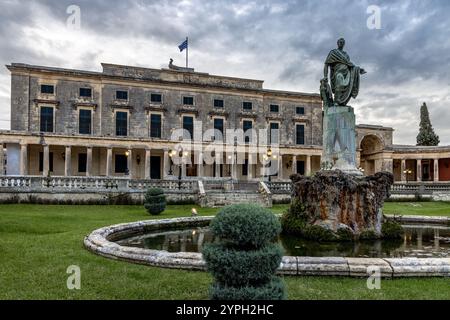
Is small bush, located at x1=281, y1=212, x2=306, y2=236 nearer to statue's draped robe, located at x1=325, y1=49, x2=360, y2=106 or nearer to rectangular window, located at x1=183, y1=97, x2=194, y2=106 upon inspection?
statue's draped robe, located at x1=325, y1=49, x2=360, y2=106

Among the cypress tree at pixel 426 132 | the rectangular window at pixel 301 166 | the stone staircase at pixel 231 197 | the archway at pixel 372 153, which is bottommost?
the stone staircase at pixel 231 197

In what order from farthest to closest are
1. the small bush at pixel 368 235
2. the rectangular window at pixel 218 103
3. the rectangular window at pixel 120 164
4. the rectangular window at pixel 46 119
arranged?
1. the rectangular window at pixel 218 103
2. the rectangular window at pixel 120 164
3. the rectangular window at pixel 46 119
4. the small bush at pixel 368 235

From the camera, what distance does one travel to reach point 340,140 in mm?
11914

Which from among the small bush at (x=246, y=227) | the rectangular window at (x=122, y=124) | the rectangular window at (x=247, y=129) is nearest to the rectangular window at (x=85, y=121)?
the rectangular window at (x=122, y=124)

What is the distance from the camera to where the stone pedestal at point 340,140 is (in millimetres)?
11867

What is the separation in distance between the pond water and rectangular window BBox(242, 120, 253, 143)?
107 ft

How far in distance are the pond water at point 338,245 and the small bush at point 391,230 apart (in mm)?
234

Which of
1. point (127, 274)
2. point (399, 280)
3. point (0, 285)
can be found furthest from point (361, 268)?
point (0, 285)

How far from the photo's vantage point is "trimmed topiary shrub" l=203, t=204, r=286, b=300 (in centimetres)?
404

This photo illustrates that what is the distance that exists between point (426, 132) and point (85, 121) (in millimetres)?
55385

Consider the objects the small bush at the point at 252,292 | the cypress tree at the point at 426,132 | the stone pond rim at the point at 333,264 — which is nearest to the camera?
the small bush at the point at 252,292

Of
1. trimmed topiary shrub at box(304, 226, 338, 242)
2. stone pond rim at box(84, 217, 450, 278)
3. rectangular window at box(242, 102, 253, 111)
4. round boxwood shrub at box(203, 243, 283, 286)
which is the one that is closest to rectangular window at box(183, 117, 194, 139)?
rectangular window at box(242, 102, 253, 111)

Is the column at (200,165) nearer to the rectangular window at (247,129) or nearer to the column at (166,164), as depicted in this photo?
the column at (166,164)

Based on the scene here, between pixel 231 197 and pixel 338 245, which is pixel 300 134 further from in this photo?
pixel 338 245
